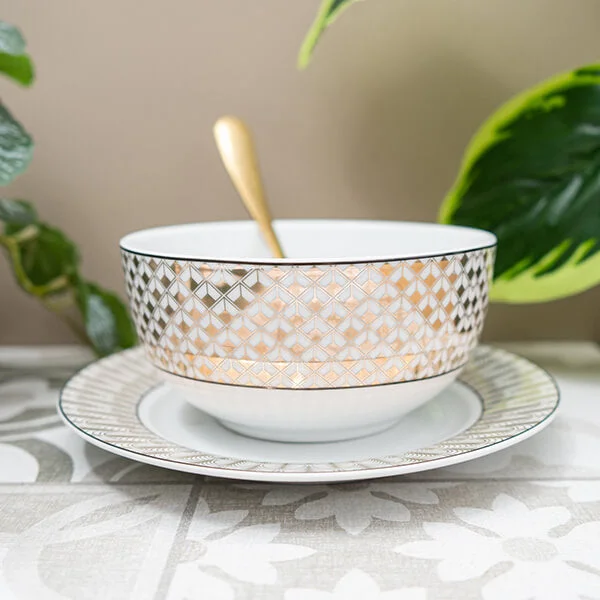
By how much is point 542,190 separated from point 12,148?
1.23 feet

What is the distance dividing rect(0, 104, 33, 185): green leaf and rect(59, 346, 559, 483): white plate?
143 millimetres

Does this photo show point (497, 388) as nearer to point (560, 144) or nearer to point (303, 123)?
point (560, 144)

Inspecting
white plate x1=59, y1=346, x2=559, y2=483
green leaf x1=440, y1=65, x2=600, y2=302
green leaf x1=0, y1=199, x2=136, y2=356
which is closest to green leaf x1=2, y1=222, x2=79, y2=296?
green leaf x1=0, y1=199, x2=136, y2=356

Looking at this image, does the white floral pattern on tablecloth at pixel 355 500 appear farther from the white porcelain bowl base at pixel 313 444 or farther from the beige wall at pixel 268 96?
the beige wall at pixel 268 96

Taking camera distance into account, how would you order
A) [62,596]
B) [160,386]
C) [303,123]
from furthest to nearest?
[303,123]
[160,386]
[62,596]

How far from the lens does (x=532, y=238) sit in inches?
20.9

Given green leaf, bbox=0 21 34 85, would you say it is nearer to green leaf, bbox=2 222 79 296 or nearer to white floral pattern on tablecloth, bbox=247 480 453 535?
green leaf, bbox=2 222 79 296

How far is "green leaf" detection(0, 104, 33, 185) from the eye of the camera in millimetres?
470

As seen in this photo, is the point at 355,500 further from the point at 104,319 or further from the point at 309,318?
the point at 104,319

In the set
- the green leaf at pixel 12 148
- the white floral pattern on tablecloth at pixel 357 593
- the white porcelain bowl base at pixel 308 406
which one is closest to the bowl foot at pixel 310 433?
the white porcelain bowl base at pixel 308 406

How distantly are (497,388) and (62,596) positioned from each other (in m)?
0.31

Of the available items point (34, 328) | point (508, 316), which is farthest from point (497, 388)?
point (34, 328)

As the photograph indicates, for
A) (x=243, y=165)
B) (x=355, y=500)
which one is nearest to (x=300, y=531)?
(x=355, y=500)

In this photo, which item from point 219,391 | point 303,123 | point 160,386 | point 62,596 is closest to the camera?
point 62,596
